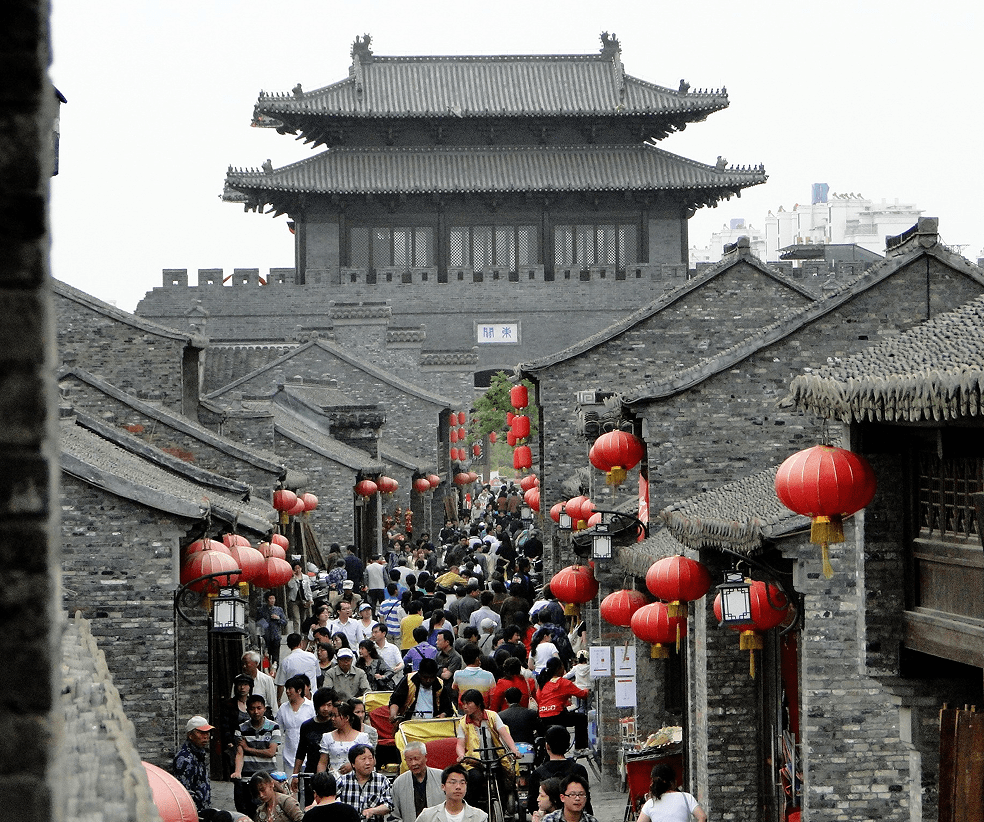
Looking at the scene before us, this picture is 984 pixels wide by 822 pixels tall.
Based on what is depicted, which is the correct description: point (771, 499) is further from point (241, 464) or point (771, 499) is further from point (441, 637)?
point (241, 464)

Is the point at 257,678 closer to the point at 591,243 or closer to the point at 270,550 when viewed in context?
the point at 270,550

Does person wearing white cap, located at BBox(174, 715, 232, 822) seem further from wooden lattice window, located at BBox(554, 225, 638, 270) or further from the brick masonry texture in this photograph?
wooden lattice window, located at BBox(554, 225, 638, 270)

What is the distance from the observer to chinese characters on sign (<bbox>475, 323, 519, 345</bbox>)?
47350 mm

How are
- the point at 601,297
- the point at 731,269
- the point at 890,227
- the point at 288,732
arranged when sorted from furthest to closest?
1. the point at 890,227
2. the point at 601,297
3. the point at 731,269
4. the point at 288,732

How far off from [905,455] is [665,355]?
11.7 meters

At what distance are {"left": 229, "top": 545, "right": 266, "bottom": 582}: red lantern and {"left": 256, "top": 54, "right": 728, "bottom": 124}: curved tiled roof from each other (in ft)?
112

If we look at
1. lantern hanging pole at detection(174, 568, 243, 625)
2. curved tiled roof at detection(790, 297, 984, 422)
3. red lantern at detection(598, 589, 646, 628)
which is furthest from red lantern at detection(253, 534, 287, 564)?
curved tiled roof at detection(790, 297, 984, 422)

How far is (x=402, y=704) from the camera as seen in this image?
1173 cm

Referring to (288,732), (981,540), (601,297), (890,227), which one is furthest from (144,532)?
(890,227)

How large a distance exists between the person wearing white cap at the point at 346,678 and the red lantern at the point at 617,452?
3.37 m

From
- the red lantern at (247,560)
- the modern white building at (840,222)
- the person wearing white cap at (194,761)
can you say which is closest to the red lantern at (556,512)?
the red lantern at (247,560)

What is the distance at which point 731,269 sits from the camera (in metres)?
18.7

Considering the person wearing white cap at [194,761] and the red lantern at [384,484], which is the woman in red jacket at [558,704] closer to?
the person wearing white cap at [194,761]

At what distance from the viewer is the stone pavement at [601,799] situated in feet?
44.2
